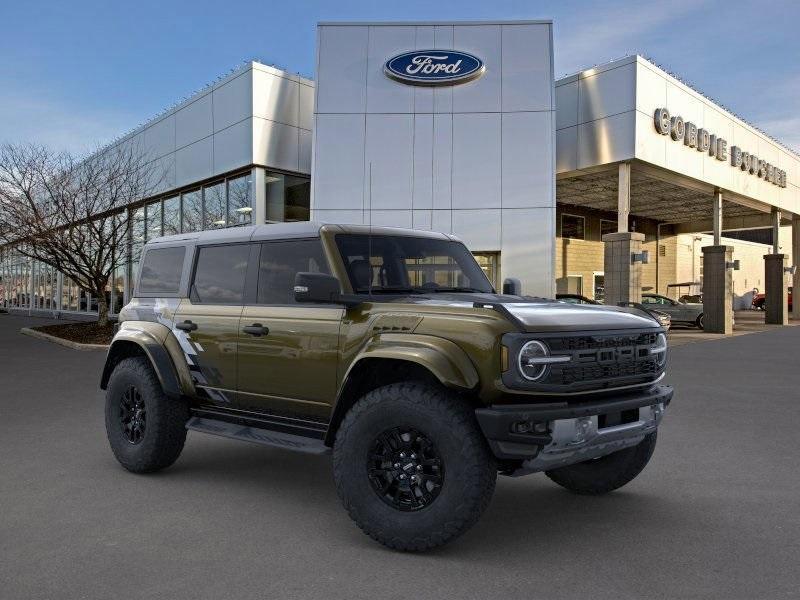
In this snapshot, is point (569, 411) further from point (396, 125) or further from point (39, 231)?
point (39, 231)

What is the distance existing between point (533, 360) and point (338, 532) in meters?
1.69

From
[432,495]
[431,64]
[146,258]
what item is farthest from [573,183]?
[432,495]

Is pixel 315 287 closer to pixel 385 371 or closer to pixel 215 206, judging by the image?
pixel 385 371

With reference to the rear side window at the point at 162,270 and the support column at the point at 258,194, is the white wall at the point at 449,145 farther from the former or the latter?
the rear side window at the point at 162,270

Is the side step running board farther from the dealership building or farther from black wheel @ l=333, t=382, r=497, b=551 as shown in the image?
the dealership building

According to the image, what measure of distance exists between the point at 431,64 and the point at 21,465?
1728 cm

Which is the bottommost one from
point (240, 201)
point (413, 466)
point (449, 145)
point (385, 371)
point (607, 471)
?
point (607, 471)

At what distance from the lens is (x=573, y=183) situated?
27203mm

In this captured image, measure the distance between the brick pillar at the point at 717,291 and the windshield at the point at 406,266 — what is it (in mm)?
24071

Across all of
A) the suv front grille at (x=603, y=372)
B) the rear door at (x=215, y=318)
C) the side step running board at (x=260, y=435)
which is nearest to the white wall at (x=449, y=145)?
the rear door at (x=215, y=318)

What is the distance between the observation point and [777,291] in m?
34.4

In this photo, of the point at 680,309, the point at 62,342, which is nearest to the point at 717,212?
the point at 680,309

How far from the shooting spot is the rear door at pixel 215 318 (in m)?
5.09

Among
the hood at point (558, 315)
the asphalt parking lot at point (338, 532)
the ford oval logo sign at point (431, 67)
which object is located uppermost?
the ford oval logo sign at point (431, 67)
